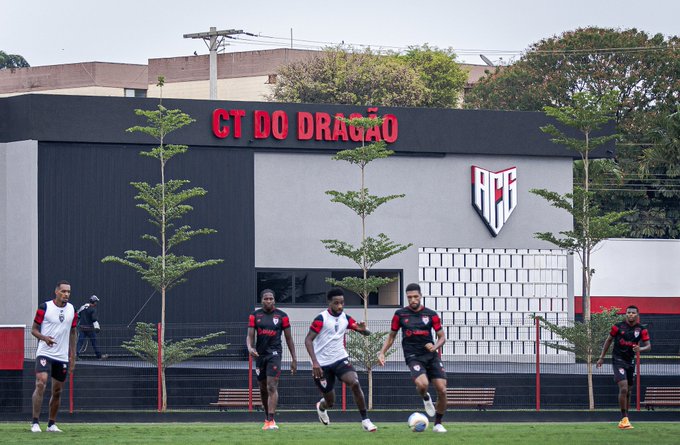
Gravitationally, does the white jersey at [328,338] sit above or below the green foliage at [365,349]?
above

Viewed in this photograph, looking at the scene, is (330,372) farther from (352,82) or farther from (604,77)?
(604,77)

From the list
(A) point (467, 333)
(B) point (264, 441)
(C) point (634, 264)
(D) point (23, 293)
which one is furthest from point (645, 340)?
(C) point (634, 264)

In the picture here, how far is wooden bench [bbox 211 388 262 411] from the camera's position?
88.2ft

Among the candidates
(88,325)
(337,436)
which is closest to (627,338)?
(337,436)

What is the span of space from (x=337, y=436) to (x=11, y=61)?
95.9m

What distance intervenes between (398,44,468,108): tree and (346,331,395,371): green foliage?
50.2 metres

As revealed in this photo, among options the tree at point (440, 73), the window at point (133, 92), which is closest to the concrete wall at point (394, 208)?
the tree at point (440, 73)

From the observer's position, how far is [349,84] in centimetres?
6875

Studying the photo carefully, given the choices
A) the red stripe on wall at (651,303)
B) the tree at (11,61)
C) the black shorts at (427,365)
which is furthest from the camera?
the tree at (11,61)

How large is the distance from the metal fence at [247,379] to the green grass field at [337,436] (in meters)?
8.27

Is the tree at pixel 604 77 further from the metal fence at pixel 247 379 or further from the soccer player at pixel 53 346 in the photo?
the soccer player at pixel 53 346

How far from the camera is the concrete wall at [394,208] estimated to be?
111 feet

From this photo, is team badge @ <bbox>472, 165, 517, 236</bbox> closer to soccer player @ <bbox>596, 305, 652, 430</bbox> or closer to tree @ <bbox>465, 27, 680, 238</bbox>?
soccer player @ <bbox>596, 305, 652, 430</bbox>

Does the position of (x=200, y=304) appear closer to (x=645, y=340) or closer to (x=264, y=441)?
(x=645, y=340)
